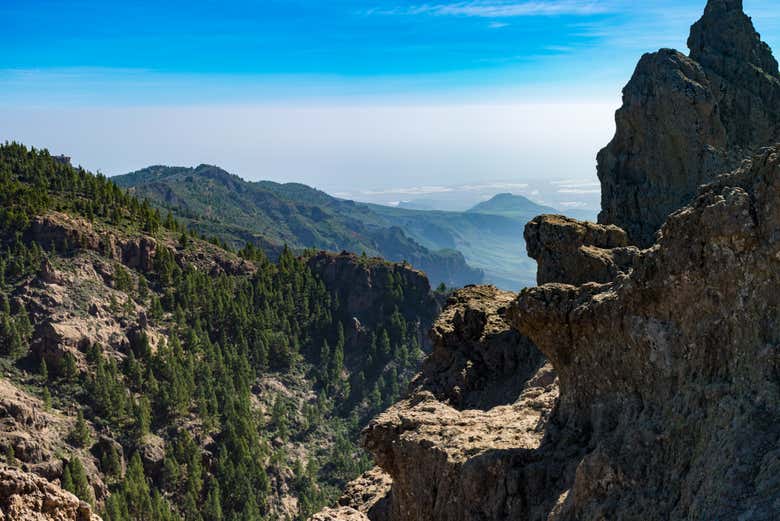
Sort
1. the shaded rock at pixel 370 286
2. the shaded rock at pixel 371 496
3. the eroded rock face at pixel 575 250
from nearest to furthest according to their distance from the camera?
the shaded rock at pixel 371 496 < the eroded rock face at pixel 575 250 < the shaded rock at pixel 370 286

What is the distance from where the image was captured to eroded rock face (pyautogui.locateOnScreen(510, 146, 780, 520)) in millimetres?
11688

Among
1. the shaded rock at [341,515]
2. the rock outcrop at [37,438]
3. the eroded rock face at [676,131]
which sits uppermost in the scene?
the eroded rock face at [676,131]

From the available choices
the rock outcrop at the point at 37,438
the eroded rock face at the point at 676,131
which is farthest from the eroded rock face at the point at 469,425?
the rock outcrop at the point at 37,438

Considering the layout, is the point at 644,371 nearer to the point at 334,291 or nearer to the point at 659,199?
the point at 659,199

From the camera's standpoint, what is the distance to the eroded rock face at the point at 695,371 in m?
11.7

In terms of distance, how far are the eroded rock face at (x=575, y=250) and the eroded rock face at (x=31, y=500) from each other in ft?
65.2

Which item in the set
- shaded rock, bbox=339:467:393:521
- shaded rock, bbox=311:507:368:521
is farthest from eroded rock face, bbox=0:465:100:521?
shaded rock, bbox=339:467:393:521

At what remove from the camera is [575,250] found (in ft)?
94.3

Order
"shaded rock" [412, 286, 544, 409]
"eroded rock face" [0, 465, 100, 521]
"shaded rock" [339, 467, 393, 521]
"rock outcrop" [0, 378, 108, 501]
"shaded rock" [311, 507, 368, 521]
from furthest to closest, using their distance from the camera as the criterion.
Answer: "rock outcrop" [0, 378, 108, 501]
"shaded rock" [412, 286, 544, 409]
"shaded rock" [339, 467, 393, 521]
"shaded rock" [311, 507, 368, 521]
"eroded rock face" [0, 465, 100, 521]

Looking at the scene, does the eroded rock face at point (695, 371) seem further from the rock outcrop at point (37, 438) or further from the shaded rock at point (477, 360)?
the rock outcrop at point (37, 438)

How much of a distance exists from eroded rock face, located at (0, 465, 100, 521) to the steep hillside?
5333cm

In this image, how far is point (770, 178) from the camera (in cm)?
Answer: 1348

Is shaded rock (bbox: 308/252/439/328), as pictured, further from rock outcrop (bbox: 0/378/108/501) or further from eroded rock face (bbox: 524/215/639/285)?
eroded rock face (bbox: 524/215/639/285)

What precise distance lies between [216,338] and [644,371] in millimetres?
112957
